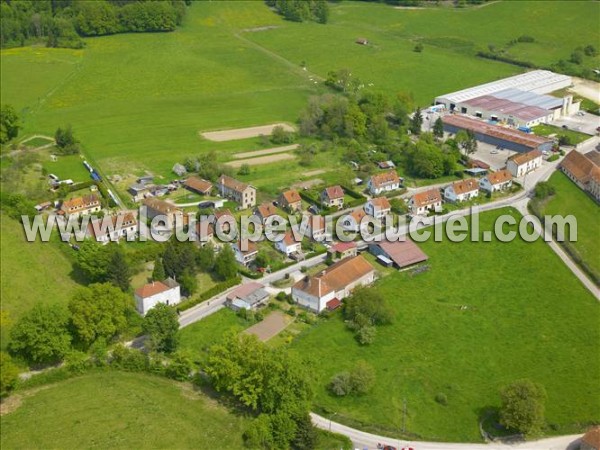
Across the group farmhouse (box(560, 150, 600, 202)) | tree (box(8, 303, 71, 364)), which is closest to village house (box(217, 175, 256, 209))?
tree (box(8, 303, 71, 364))

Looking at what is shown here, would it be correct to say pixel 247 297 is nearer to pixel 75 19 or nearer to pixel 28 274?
pixel 28 274

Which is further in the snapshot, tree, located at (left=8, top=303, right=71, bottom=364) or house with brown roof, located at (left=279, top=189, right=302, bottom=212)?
house with brown roof, located at (left=279, top=189, right=302, bottom=212)

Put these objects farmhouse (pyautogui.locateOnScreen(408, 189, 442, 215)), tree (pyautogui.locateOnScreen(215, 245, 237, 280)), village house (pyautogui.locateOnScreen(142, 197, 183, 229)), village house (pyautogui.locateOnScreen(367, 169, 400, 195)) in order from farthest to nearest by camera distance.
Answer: village house (pyautogui.locateOnScreen(367, 169, 400, 195)) < farmhouse (pyautogui.locateOnScreen(408, 189, 442, 215)) < village house (pyautogui.locateOnScreen(142, 197, 183, 229)) < tree (pyautogui.locateOnScreen(215, 245, 237, 280))

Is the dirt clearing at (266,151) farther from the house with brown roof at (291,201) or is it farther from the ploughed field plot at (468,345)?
the ploughed field plot at (468,345)

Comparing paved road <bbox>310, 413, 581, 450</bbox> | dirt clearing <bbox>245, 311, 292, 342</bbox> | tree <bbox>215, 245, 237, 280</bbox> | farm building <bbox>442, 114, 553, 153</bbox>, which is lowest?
paved road <bbox>310, 413, 581, 450</bbox>

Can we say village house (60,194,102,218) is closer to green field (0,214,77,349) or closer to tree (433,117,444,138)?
green field (0,214,77,349)

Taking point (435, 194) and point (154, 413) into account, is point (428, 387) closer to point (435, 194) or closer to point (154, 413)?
point (154, 413)

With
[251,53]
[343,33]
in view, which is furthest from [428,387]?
[343,33]
